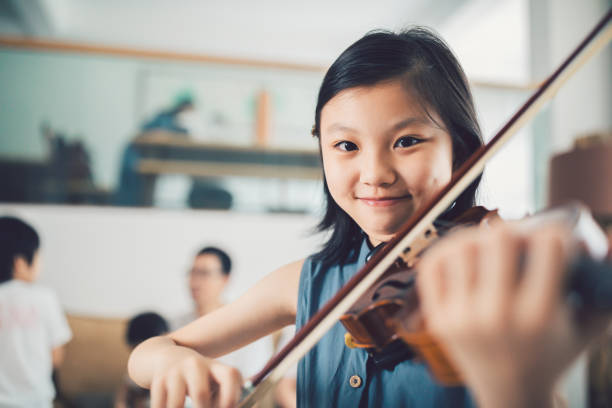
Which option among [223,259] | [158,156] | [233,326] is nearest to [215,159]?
[158,156]

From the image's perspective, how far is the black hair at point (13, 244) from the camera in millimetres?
1368

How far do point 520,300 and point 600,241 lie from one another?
0.14 meters

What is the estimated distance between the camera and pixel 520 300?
8.0 inches

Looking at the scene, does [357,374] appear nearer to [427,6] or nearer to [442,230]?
[442,230]

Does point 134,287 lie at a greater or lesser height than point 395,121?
lesser

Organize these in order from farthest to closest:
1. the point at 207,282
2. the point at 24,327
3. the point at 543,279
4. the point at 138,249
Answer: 1. the point at 138,249
2. the point at 207,282
3. the point at 24,327
4. the point at 543,279

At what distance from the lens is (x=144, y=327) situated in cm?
161

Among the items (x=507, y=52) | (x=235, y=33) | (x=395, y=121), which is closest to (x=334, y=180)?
(x=395, y=121)

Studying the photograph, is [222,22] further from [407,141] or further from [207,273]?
[407,141]

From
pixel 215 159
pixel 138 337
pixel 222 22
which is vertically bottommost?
pixel 138 337

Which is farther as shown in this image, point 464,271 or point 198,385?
point 198,385

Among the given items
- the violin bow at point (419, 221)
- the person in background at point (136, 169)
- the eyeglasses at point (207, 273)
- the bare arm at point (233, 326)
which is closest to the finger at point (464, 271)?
the violin bow at point (419, 221)

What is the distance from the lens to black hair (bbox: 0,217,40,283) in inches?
53.9

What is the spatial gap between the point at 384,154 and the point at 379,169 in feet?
0.05
